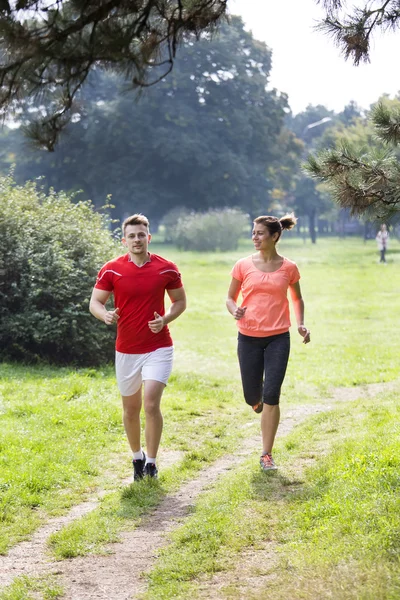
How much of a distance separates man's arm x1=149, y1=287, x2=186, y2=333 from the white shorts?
263 mm

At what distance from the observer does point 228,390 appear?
1360cm

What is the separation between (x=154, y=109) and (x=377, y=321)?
160 ft

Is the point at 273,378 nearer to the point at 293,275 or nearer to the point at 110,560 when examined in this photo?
the point at 293,275

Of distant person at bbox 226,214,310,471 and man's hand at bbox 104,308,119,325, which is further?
distant person at bbox 226,214,310,471

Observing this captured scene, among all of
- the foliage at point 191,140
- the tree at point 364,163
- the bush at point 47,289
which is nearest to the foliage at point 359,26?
the tree at point 364,163

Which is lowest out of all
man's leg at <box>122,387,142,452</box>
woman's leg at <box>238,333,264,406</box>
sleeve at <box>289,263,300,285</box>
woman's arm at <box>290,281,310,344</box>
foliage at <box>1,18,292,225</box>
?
man's leg at <box>122,387,142,452</box>

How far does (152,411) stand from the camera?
7.57 metres

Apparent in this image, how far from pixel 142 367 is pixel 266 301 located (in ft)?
4.23

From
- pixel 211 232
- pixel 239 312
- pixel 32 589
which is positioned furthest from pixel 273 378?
pixel 211 232

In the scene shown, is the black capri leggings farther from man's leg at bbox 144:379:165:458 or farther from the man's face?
the man's face

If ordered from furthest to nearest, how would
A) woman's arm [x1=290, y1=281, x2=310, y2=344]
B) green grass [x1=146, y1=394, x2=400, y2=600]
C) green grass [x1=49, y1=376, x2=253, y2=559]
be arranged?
woman's arm [x1=290, y1=281, x2=310, y2=344]
green grass [x1=49, y1=376, x2=253, y2=559]
green grass [x1=146, y1=394, x2=400, y2=600]

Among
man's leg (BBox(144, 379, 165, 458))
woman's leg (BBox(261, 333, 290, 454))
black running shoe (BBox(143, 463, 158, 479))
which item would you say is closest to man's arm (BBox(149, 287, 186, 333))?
man's leg (BBox(144, 379, 165, 458))

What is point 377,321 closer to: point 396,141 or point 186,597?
point 396,141

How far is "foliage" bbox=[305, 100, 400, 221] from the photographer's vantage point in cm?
775
